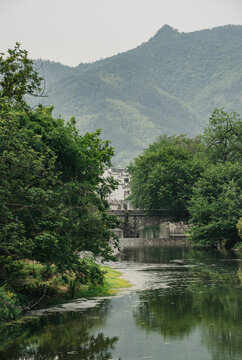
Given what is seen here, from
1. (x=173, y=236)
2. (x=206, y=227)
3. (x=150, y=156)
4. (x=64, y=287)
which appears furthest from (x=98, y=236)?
(x=150, y=156)

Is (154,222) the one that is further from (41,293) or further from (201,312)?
(201,312)

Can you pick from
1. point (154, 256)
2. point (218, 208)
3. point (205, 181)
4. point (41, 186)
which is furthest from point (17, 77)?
point (205, 181)

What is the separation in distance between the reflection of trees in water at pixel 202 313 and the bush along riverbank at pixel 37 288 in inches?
141

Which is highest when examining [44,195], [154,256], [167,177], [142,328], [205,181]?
[167,177]

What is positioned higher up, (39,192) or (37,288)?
(39,192)

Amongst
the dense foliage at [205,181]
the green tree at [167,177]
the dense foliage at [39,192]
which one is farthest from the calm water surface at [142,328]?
the green tree at [167,177]

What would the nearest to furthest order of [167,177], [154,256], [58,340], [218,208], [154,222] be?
[58,340] → [154,256] → [218,208] → [167,177] → [154,222]

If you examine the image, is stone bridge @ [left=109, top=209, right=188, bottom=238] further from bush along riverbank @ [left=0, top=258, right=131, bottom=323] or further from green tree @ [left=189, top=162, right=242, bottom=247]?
bush along riverbank @ [left=0, top=258, right=131, bottom=323]

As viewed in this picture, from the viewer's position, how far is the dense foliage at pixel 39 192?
28.3 metres

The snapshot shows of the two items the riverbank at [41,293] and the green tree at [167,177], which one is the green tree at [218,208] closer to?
the green tree at [167,177]

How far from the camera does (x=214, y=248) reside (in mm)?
85375

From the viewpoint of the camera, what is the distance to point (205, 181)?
91.1m

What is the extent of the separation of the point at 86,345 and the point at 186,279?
23164 mm

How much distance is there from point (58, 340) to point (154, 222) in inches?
3919
